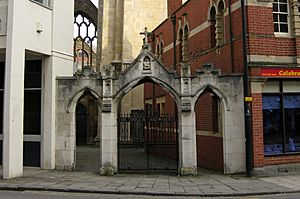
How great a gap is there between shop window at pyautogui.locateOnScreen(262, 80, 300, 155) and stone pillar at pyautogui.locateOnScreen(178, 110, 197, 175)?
2910 millimetres

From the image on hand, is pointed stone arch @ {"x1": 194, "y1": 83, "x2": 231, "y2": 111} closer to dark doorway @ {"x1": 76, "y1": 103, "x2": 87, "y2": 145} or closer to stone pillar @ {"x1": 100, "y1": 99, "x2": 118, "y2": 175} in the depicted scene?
stone pillar @ {"x1": 100, "y1": 99, "x2": 118, "y2": 175}

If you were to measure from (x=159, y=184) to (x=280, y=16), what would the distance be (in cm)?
870

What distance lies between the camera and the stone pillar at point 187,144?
45.6 ft

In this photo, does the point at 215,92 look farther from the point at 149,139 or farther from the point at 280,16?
the point at 149,139

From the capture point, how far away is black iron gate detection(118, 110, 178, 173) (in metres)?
14.9

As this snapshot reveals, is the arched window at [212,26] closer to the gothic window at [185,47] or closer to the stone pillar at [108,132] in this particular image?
the gothic window at [185,47]

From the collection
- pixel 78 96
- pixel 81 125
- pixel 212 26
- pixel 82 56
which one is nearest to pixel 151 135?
pixel 78 96

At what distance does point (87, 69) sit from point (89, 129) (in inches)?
902

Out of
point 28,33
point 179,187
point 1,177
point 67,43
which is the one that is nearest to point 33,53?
point 28,33

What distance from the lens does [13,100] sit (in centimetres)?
1373

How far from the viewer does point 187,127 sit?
1409cm

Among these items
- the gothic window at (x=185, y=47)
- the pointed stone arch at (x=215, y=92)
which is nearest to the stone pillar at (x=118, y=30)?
the gothic window at (x=185, y=47)

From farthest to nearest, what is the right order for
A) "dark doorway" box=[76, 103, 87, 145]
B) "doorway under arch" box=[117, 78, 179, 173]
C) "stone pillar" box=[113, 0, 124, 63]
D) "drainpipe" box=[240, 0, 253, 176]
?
"dark doorway" box=[76, 103, 87, 145], "stone pillar" box=[113, 0, 124, 63], "doorway under arch" box=[117, 78, 179, 173], "drainpipe" box=[240, 0, 253, 176]

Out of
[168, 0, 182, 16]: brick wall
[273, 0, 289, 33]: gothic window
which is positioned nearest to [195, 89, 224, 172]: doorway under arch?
[273, 0, 289, 33]: gothic window
